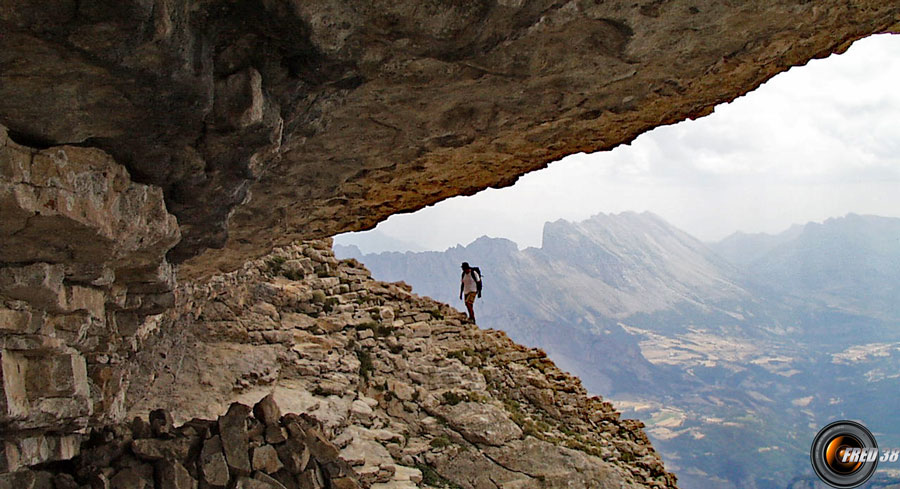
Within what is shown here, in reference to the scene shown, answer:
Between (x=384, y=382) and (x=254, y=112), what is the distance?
8.63 m

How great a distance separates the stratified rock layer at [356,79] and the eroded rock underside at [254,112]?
0.01m

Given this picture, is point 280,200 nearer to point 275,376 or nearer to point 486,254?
point 275,376

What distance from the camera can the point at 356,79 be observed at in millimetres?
3936

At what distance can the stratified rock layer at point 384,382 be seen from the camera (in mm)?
9562

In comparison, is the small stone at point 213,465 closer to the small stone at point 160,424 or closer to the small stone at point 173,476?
the small stone at point 173,476

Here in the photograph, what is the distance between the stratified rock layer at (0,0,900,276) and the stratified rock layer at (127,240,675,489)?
449cm

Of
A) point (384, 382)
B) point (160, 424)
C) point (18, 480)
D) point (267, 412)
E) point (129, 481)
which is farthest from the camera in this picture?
point (384, 382)

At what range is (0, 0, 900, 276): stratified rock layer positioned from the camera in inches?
119

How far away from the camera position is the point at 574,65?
167 inches

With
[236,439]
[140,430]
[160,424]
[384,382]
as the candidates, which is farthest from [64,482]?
[384,382]

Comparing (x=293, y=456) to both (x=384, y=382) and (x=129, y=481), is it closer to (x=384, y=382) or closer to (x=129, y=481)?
(x=129, y=481)

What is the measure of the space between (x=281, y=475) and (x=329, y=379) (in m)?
4.30

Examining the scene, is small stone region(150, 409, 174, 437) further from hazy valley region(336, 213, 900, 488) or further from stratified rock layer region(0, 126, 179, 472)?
hazy valley region(336, 213, 900, 488)

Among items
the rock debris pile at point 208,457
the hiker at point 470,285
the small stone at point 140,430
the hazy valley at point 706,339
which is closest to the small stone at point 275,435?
the rock debris pile at point 208,457
